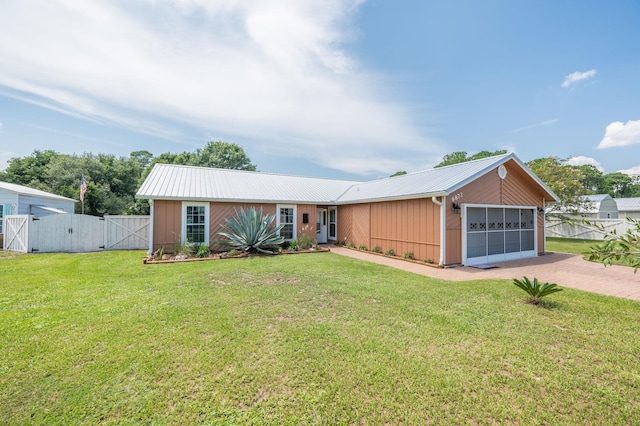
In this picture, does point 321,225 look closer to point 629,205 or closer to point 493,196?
point 493,196

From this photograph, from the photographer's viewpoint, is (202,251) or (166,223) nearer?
(202,251)

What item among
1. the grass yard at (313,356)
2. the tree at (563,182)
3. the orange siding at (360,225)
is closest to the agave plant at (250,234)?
the orange siding at (360,225)

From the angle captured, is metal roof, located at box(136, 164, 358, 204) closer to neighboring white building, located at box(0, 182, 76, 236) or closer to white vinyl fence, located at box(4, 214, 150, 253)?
white vinyl fence, located at box(4, 214, 150, 253)

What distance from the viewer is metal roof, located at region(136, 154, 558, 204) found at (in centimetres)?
1032

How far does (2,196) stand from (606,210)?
158 feet

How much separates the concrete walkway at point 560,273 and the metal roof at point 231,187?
6.10 metres

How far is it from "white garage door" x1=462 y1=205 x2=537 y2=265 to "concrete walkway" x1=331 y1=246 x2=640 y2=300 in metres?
0.60

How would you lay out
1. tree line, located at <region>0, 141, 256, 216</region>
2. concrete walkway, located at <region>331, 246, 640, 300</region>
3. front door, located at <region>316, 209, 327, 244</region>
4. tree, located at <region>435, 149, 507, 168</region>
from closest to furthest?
concrete walkway, located at <region>331, 246, 640, 300</region> → front door, located at <region>316, 209, 327, 244</region> → tree line, located at <region>0, 141, 256, 216</region> → tree, located at <region>435, 149, 507, 168</region>

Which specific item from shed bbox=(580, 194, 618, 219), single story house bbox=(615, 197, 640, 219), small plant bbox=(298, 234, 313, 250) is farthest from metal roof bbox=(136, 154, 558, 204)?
single story house bbox=(615, 197, 640, 219)

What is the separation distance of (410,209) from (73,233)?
15022 millimetres

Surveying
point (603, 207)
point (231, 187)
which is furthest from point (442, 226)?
point (603, 207)

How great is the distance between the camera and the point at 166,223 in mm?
11344

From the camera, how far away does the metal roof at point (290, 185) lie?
33.9 feet

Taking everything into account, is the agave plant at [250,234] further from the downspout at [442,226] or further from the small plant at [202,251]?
the downspout at [442,226]
